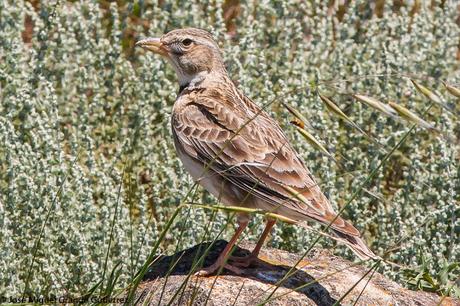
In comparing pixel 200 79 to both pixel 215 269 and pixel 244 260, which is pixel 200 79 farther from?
pixel 215 269

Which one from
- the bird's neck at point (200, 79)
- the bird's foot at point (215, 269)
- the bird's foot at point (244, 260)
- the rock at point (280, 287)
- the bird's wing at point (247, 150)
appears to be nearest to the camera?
the rock at point (280, 287)

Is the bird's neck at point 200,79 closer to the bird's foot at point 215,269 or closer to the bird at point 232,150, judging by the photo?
the bird at point 232,150

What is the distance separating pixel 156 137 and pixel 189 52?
4.37 ft

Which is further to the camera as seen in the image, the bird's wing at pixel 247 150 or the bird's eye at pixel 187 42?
the bird's eye at pixel 187 42

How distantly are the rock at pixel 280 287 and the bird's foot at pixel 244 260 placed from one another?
3 cm

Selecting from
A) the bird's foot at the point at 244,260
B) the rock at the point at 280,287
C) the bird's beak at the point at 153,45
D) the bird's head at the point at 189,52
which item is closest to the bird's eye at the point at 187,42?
the bird's head at the point at 189,52

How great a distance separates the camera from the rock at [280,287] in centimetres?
499

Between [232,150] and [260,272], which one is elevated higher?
[232,150]

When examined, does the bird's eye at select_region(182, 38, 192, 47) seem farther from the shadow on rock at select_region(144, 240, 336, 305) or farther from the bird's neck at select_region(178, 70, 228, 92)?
the shadow on rock at select_region(144, 240, 336, 305)

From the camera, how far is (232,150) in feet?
Answer: 18.2

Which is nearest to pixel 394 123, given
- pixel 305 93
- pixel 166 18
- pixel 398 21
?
pixel 305 93

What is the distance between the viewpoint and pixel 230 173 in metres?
5.49

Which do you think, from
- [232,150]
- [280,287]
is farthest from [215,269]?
[232,150]

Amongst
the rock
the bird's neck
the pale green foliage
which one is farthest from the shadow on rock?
the bird's neck
